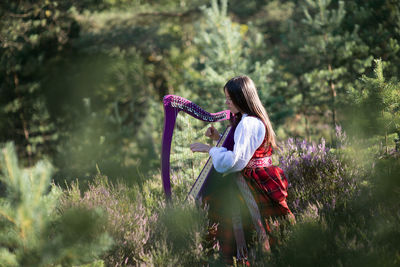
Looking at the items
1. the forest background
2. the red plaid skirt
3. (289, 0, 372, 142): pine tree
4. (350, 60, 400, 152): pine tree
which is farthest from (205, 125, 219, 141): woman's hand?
(289, 0, 372, 142): pine tree

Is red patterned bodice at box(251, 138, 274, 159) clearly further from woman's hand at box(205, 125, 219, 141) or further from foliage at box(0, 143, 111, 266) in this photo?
foliage at box(0, 143, 111, 266)

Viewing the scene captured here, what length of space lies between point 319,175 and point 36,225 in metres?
2.42

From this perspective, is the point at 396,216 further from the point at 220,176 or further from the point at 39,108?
the point at 39,108

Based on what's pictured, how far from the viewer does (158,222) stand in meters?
2.91

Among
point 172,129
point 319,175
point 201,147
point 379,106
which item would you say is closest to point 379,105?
point 379,106

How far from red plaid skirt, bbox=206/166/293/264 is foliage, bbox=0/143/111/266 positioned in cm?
→ 108

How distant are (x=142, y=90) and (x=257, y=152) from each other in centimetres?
1328

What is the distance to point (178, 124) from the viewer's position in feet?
14.3

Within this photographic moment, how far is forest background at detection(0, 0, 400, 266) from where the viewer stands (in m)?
2.06

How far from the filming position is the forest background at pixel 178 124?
6.77 feet

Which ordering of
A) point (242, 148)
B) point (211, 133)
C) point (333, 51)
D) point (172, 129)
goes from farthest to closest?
point (333, 51) → point (211, 133) → point (172, 129) → point (242, 148)

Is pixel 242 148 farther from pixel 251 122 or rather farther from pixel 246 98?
pixel 246 98

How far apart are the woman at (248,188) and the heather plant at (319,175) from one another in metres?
0.34

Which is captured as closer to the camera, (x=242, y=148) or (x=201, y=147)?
(x=242, y=148)
